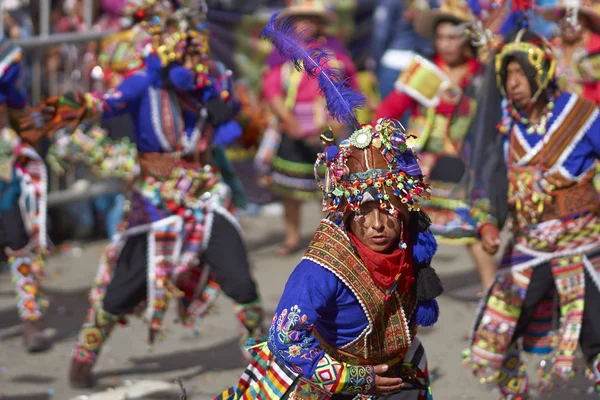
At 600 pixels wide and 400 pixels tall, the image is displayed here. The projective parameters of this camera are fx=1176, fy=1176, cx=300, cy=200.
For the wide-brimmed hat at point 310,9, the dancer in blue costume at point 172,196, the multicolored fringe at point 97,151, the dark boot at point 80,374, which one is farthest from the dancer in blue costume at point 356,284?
the wide-brimmed hat at point 310,9

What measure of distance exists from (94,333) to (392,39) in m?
6.01

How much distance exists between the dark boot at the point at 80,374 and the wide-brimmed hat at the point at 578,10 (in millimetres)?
3156

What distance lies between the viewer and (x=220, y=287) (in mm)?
6289

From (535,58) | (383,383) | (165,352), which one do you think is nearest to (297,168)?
(165,352)

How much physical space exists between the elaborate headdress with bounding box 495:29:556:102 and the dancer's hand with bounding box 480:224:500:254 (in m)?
0.63

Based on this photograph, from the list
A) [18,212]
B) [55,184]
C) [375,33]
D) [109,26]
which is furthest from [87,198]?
[375,33]

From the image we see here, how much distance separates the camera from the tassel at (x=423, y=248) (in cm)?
422

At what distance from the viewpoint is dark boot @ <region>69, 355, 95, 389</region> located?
20.9 feet

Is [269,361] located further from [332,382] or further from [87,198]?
[87,198]

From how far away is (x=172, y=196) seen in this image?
6246 millimetres

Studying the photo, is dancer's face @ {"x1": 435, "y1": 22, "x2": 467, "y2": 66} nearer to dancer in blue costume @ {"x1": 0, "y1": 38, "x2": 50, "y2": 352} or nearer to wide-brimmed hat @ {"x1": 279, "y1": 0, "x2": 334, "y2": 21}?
wide-brimmed hat @ {"x1": 279, "y1": 0, "x2": 334, "y2": 21}

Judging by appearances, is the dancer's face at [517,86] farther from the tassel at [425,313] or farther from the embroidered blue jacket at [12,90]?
the embroidered blue jacket at [12,90]

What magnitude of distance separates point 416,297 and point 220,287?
7.16 feet

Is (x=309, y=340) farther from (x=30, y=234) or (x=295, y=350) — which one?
(x=30, y=234)
